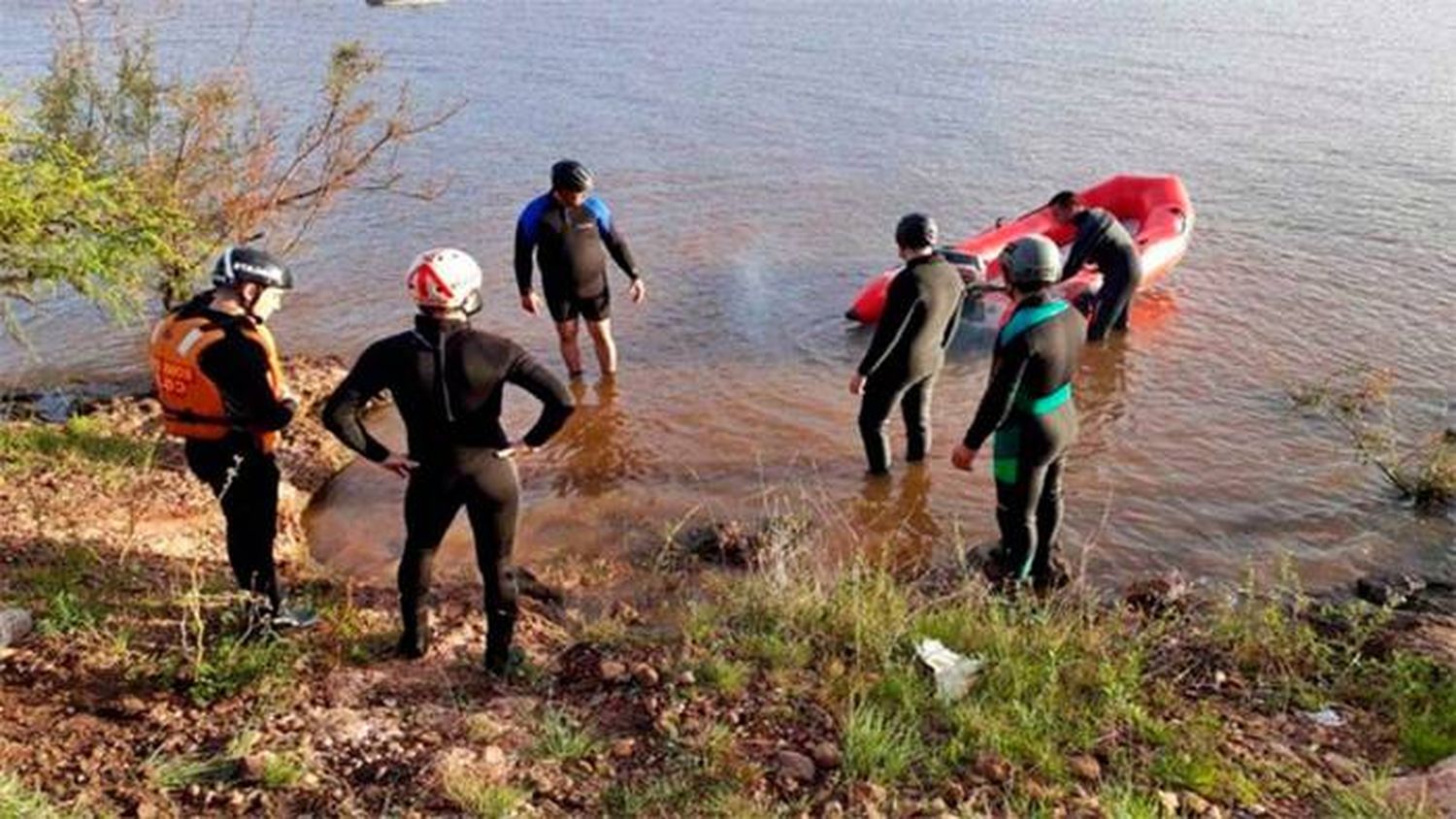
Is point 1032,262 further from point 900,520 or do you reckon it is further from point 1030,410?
point 900,520

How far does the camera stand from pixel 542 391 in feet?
14.1

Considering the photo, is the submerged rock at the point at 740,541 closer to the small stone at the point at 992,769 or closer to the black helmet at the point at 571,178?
the small stone at the point at 992,769

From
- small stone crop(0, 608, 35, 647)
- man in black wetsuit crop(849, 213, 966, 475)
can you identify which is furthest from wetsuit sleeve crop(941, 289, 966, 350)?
small stone crop(0, 608, 35, 647)

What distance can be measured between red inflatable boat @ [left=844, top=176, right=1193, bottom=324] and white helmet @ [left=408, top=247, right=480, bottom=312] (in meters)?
5.68

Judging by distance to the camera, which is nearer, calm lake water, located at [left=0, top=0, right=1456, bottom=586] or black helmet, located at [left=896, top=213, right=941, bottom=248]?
black helmet, located at [left=896, top=213, right=941, bottom=248]

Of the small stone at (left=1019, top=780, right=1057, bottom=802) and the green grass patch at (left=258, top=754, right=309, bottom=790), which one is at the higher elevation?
the small stone at (left=1019, top=780, right=1057, bottom=802)

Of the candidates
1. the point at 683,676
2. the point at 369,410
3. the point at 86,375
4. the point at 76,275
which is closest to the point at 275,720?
the point at 683,676

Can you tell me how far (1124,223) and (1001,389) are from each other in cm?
726

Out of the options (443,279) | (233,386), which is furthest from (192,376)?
(443,279)

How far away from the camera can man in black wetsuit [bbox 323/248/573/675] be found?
4.16m

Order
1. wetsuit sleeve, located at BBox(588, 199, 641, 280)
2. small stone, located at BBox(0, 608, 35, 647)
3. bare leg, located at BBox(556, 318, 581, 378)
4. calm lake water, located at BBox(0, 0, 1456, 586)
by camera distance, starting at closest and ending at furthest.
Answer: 1. small stone, located at BBox(0, 608, 35, 647)
2. calm lake water, located at BBox(0, 0, 1456, 586)
3. wetsuit sleeve, located at BBox(588, 199, 641, 280)
4. bare leg, located at BBox(556, 318, 581, 378)

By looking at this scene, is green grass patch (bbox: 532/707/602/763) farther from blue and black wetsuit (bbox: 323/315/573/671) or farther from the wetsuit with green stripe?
the wetsuit with green stripe

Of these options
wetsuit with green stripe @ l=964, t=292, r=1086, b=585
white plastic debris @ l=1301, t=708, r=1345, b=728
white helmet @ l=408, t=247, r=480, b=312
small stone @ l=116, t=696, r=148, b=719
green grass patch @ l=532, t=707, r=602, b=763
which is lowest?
small stone @ l=116, t=696, r=148, b=719

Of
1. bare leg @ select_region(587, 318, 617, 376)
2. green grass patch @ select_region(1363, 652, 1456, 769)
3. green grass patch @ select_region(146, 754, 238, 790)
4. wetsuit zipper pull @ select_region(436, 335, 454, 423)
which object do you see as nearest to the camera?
green grass patch @ select_region(146, 754, 238, 790)
